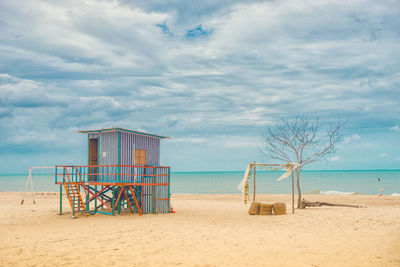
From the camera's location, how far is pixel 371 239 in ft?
42.1

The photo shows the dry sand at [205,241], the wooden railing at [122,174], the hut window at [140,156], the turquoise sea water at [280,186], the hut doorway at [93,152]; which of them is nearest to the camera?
the dry sand at [205,241]

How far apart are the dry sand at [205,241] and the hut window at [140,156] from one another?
12.2 ft

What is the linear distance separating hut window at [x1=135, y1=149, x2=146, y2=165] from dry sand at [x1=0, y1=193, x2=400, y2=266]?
12.2 ft

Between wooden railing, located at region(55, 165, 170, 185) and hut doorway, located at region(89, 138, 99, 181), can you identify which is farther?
hut doorway, located at region(89, 138, 99, 181)

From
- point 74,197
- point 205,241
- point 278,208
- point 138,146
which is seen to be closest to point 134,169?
point 138,146

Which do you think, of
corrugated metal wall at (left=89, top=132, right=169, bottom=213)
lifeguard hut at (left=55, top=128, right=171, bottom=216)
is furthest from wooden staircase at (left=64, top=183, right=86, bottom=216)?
corrugated metal wall at (left=89, top=132, right=169, bottom=213)

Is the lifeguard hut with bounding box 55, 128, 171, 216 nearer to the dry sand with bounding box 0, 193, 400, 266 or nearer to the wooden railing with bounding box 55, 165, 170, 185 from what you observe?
the wooden railing with bounding box 55, 165, 170, 185

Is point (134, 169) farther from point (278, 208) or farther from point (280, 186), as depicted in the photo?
point (280, 186)

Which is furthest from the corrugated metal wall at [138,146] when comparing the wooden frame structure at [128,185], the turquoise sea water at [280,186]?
the turquoise sea water at [280,186]

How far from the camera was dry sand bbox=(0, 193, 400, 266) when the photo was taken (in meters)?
10.0

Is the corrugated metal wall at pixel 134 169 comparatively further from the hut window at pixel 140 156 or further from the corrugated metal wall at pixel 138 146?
the hut window at pixel 140 156

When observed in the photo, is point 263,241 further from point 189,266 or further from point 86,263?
point 86,263

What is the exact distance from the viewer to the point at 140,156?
22.3 meters

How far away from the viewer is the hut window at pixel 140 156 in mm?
22047
